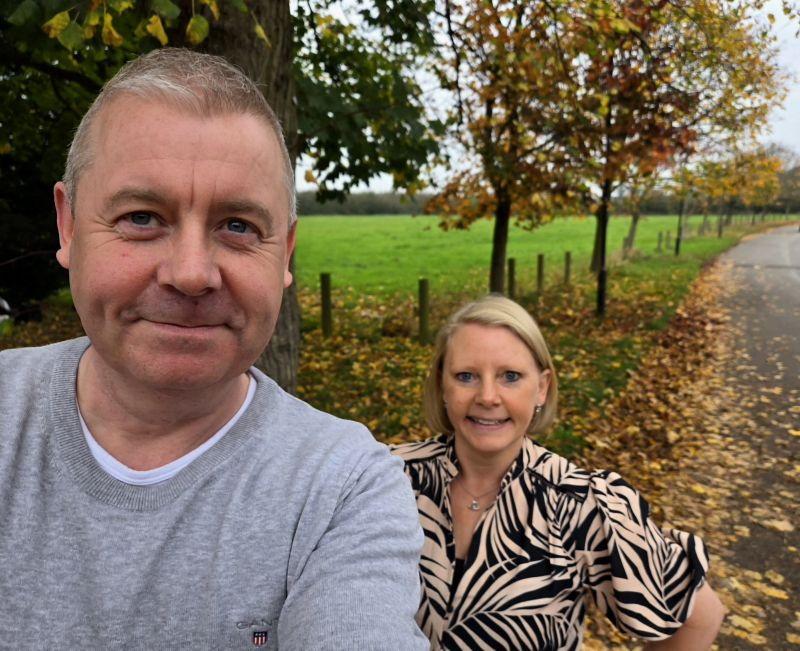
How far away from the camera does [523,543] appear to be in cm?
203

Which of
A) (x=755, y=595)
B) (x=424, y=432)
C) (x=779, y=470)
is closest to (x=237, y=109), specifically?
(x=755, y=595)

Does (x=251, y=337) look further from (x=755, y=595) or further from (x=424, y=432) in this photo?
(x=424, y=432)

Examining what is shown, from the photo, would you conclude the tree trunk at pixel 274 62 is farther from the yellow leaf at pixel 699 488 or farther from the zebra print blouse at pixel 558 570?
the yellow leaf at pixel 699 488

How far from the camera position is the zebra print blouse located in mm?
1917

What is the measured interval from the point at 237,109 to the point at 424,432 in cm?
586

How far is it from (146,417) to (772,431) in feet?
24.3

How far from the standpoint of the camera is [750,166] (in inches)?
648

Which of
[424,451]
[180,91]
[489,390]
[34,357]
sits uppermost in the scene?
[180,91]

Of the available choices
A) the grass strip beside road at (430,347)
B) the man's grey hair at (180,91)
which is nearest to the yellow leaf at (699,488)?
the grass strip beside road at (430,347)

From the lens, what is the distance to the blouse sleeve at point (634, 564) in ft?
6.24

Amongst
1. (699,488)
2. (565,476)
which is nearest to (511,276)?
(699,488)

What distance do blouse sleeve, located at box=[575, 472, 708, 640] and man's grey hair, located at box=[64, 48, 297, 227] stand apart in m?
1.48

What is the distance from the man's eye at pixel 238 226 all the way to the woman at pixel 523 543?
1.31 m

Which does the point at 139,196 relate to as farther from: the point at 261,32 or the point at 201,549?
the point at 261,32
